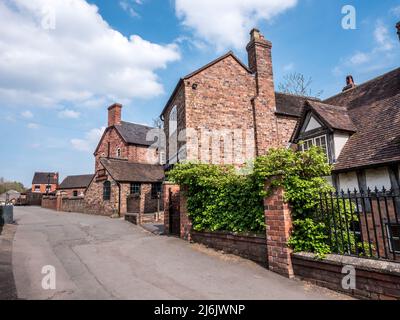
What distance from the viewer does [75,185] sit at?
50312 mm

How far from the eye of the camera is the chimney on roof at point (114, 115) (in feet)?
112

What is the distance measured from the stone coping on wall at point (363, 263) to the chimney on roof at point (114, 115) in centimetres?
3264

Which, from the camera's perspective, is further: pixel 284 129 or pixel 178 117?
pixel 284 129

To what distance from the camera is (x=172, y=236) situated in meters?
10.6

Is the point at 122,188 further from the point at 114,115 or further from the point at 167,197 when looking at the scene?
the point at 114,115

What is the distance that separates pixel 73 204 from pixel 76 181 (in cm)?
2836

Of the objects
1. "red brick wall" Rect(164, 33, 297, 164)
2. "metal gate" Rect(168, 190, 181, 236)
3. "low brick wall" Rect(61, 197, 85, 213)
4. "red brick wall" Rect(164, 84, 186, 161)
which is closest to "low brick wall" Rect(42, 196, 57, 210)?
"low brick wall" Rect(61, 197, 85, 213)

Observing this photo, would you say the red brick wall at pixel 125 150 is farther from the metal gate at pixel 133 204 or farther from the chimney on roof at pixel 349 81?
the chimney on roof at pixel 349 81

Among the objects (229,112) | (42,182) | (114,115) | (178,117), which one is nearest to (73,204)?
(114,115)

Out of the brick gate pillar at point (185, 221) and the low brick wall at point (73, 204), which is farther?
the low brick wall at point (73, 204)

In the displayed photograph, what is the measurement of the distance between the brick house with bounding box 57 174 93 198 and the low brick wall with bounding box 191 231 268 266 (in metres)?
45.1

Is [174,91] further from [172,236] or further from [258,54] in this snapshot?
[172,236]

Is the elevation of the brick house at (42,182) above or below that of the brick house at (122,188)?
above

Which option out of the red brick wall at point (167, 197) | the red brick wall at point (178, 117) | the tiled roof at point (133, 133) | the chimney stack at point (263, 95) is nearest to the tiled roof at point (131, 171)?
the red brick wall at point (178, 117)
